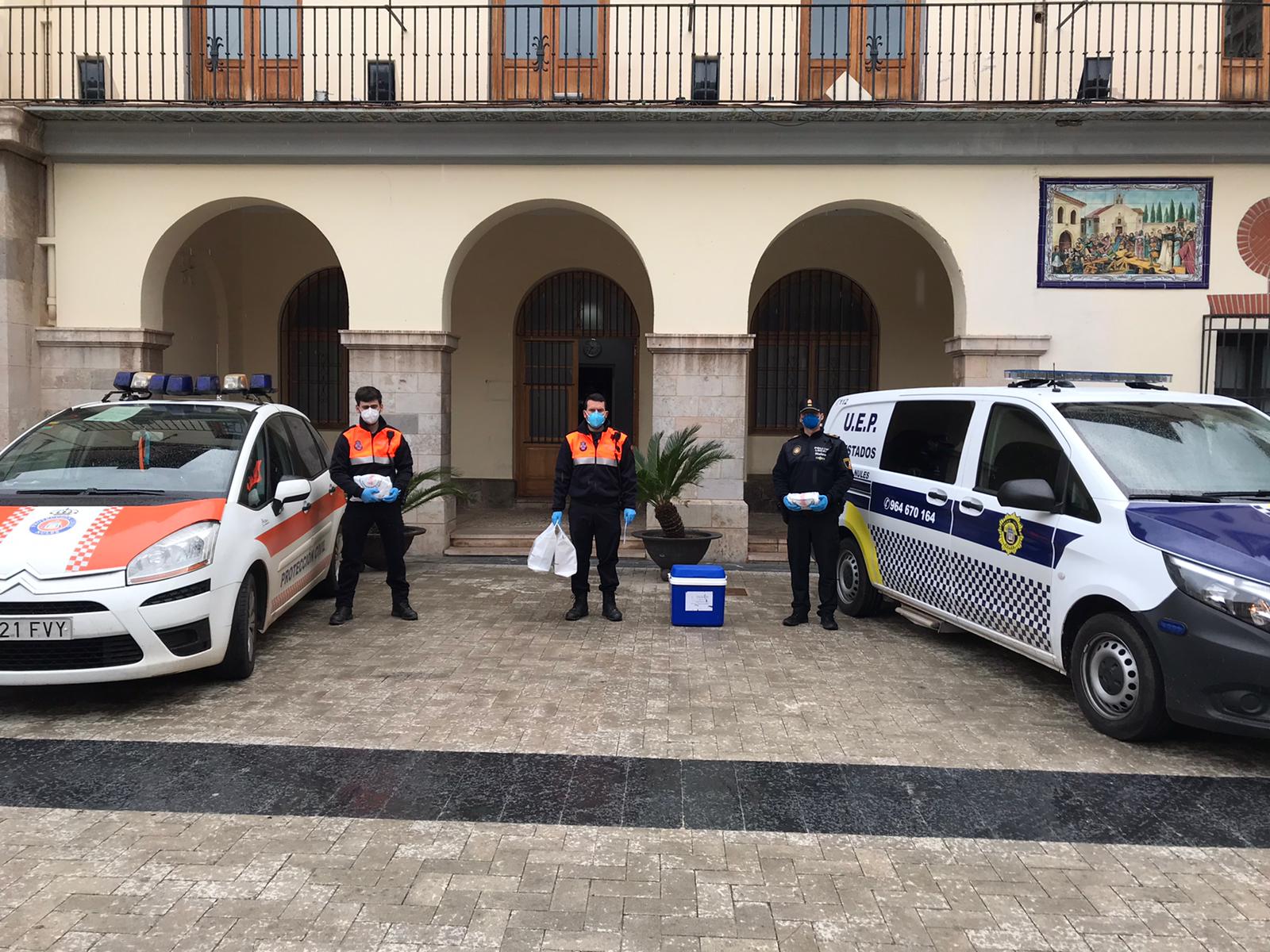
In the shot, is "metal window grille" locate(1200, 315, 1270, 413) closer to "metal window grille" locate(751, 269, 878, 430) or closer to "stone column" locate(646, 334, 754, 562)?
"metal window grille" locate(751, 269, 878, 430)

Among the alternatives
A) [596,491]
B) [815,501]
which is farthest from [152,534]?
[815,501]

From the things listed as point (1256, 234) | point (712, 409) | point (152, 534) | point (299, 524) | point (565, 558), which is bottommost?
point (565, 558)

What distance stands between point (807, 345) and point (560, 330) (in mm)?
3566

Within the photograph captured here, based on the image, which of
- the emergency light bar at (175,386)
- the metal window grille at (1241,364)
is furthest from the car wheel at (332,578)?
the metal window grille at (1241,364)

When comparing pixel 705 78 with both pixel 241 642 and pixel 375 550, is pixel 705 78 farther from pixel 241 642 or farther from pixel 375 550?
pixel 241 642

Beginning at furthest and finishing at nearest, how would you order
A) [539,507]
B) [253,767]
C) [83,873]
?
[539,507]
[253,767]
[83,873]

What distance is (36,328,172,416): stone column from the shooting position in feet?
36.4

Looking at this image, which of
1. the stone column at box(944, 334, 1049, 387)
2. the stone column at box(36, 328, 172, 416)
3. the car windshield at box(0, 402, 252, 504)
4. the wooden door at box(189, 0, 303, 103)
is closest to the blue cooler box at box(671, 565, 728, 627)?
the car windshield at box(0, 402, 252, 504)

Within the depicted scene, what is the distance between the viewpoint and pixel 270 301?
46.8 ft

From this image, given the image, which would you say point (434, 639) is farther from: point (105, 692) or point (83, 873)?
point (83, 873)

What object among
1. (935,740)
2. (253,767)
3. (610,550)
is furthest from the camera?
(610,550)

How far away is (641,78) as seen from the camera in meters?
10.7

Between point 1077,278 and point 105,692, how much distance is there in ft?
32.6

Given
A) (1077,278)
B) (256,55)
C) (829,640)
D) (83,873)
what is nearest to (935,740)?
(829,640)
